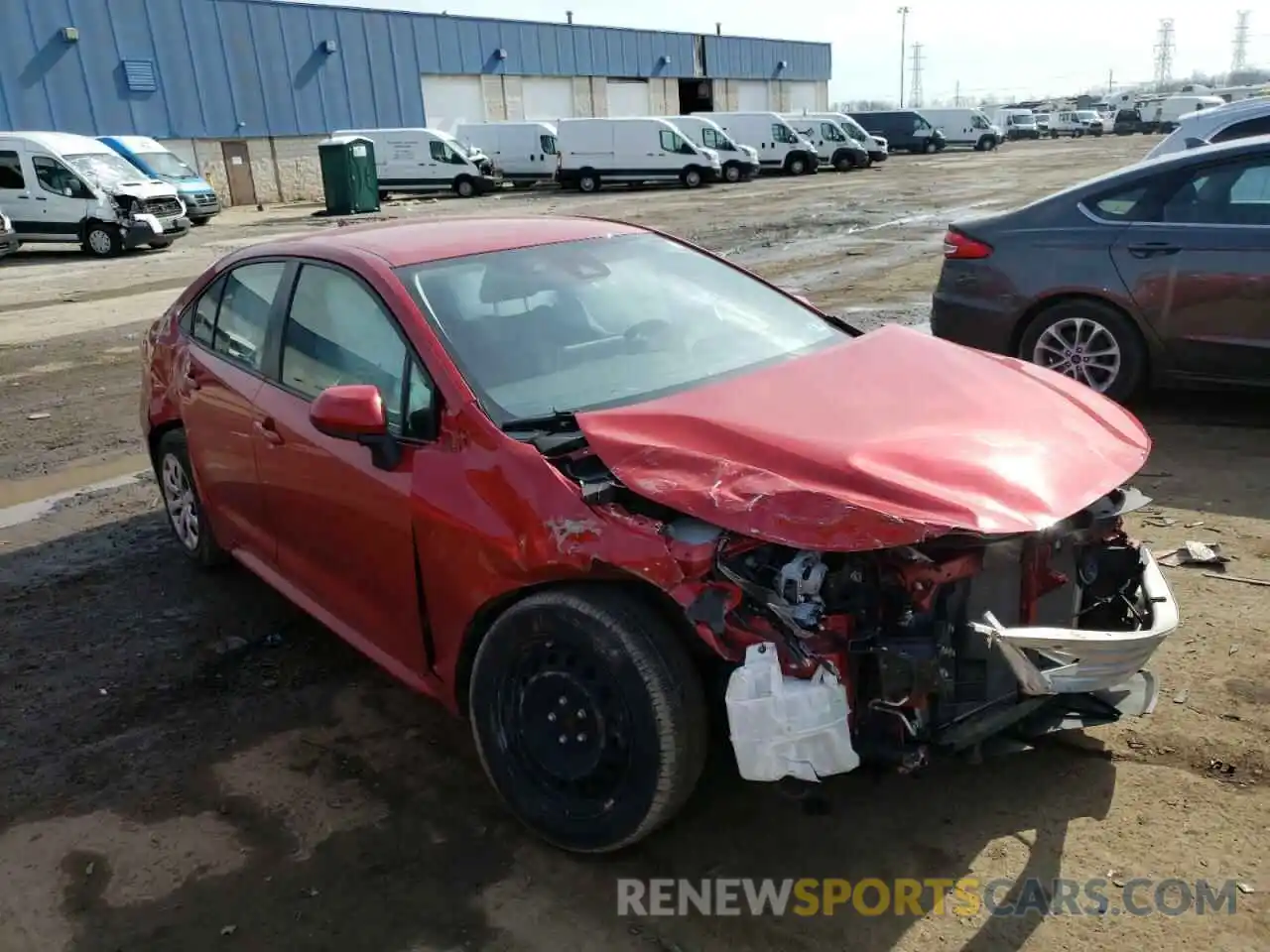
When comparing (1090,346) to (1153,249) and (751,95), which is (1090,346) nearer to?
(1153,249)

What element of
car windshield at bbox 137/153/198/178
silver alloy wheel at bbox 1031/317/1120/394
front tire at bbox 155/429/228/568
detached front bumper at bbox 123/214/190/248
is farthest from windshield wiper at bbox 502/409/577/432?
car windshield at bbox 137/153/198/178

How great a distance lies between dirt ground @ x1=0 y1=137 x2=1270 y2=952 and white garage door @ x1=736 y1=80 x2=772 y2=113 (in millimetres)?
61988

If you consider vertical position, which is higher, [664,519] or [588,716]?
[664,519]

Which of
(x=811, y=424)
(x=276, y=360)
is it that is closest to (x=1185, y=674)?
(x=811, y=424)

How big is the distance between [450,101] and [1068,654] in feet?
155

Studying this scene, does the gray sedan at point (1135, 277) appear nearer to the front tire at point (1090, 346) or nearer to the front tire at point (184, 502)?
the front tire at point (1090, 346)

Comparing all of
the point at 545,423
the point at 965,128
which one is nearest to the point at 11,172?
the point at 545,423

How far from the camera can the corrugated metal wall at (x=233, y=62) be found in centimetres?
3272

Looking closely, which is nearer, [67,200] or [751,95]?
[67,200]

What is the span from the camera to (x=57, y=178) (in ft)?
67.9

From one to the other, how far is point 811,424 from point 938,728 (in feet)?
2.84

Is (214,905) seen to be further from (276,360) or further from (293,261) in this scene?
(293,261)

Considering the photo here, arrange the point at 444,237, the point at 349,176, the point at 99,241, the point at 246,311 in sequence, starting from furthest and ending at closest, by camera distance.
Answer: the point at 349,176 → the point at 99,241 → the point at 246,311 → the point at 444,237

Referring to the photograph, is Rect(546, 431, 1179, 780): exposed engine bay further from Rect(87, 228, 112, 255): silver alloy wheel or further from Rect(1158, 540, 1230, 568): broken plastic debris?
Rect(87, 228, 112, 255): silver alloy wheel
